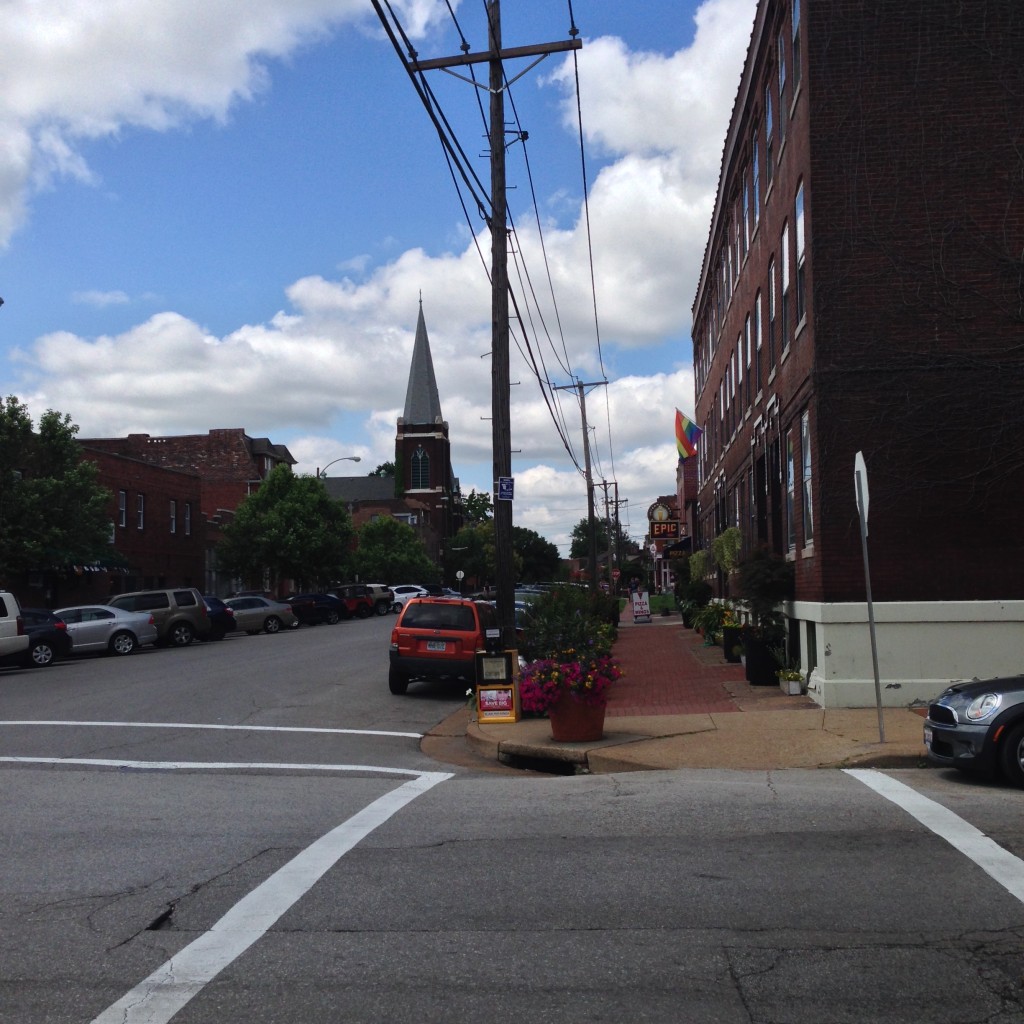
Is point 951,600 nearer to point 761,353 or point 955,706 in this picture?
point 955,706

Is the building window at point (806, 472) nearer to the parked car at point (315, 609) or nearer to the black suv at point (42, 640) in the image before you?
the black suv at point (42, 640)

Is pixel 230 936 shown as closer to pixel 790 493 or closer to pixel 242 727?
pixel 242 727

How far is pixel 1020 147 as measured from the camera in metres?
15.3

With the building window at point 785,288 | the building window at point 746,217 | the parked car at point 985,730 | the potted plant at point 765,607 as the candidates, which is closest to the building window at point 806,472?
the potted plant at point 765,607

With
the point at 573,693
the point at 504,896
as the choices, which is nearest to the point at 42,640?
the point at 573,693

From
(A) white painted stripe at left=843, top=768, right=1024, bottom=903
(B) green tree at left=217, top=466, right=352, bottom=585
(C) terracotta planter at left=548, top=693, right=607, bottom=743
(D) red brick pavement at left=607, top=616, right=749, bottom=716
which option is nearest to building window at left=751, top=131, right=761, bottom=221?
(D) red brick pavement at left=607, top=616, right=749, bottom=716

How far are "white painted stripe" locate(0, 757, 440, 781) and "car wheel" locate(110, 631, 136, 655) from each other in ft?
65.1

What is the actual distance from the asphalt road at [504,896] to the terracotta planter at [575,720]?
1.55 m

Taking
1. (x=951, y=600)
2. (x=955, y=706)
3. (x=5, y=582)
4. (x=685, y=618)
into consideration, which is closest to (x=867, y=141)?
(x=951, y=600)

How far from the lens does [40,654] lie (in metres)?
28.3

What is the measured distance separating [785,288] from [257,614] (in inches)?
1139

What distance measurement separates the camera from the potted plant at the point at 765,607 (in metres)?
17.7

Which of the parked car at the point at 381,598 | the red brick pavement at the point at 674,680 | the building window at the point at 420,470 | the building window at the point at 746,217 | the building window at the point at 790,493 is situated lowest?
the red brick pavement at the point at 674,680

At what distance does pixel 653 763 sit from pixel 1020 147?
31.4 ft
